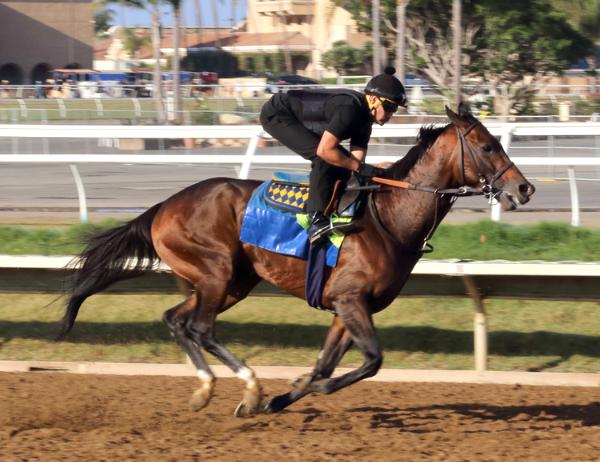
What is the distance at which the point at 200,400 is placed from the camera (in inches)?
209

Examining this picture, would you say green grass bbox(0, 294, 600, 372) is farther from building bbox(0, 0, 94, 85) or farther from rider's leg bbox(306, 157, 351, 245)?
building bbox(0, 0, 94, 85)

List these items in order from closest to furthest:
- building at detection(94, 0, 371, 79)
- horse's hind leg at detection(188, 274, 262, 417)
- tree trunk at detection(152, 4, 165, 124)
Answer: horse's hind leg at detection(188, 274, 262, 417), tree trunk at detection(152, 4, 165, 124), building at detection(94, 0, 371, 79)

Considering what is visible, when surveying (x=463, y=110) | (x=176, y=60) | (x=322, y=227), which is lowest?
(x=322, y=227)

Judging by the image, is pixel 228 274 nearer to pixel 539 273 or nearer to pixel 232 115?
pixel 539 273

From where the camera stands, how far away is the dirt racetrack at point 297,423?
459cm

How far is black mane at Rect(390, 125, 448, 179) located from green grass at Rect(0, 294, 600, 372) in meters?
1.84

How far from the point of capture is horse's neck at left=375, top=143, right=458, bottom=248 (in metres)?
5.24

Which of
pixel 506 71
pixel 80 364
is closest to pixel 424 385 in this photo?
pixel 80 364

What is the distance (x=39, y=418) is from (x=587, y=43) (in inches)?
1000

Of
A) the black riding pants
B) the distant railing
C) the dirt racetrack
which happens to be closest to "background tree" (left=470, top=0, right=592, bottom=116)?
the distant railing

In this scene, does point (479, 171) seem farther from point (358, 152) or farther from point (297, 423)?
point (297, 423)

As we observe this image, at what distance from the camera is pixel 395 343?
7133 mm

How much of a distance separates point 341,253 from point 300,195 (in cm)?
41

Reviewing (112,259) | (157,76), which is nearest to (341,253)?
(112,259)
